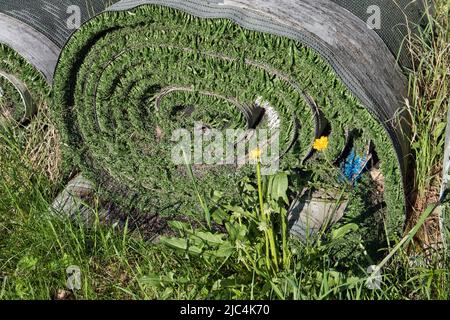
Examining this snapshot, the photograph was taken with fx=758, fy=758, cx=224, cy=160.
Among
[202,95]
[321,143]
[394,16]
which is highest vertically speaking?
[394,16]

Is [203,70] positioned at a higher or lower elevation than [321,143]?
higher

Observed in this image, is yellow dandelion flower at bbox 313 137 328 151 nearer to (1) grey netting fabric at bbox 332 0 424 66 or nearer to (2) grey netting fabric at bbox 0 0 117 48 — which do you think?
(1) grey netting fabric at bbox 332 0 424 66

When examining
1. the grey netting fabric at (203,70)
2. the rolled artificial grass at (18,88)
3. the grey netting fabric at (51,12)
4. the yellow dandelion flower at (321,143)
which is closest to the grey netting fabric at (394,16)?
the grey netting fabric at (203,70)

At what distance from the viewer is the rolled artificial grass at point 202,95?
2.95 metres

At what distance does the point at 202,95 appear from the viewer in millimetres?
3277

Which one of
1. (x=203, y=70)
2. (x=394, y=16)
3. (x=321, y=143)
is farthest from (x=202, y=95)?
(x=394, y=16)

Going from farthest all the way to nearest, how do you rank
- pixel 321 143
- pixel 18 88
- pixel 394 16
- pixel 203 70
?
pixel 18 88 < pixel 394 16 < pixel 203 70 < pixel 321 143

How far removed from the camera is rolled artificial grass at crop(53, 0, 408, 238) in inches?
116

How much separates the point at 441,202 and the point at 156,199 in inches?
51.6

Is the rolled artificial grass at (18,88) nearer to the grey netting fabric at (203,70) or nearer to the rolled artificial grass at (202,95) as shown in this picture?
the grey netting fabric at (203,70)

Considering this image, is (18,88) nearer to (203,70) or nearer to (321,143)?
(203,70)

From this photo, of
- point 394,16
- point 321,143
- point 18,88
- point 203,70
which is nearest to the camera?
point 321,143

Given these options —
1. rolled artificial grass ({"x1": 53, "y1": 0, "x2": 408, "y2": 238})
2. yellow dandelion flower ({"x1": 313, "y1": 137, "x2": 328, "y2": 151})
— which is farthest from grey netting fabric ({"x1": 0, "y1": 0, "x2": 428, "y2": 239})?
yellow dandelion flower ({"x1": 313, "y1": 137, "x2": 328, "y2": 151})

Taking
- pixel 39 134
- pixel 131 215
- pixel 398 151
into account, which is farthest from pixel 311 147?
pixel 39 134
